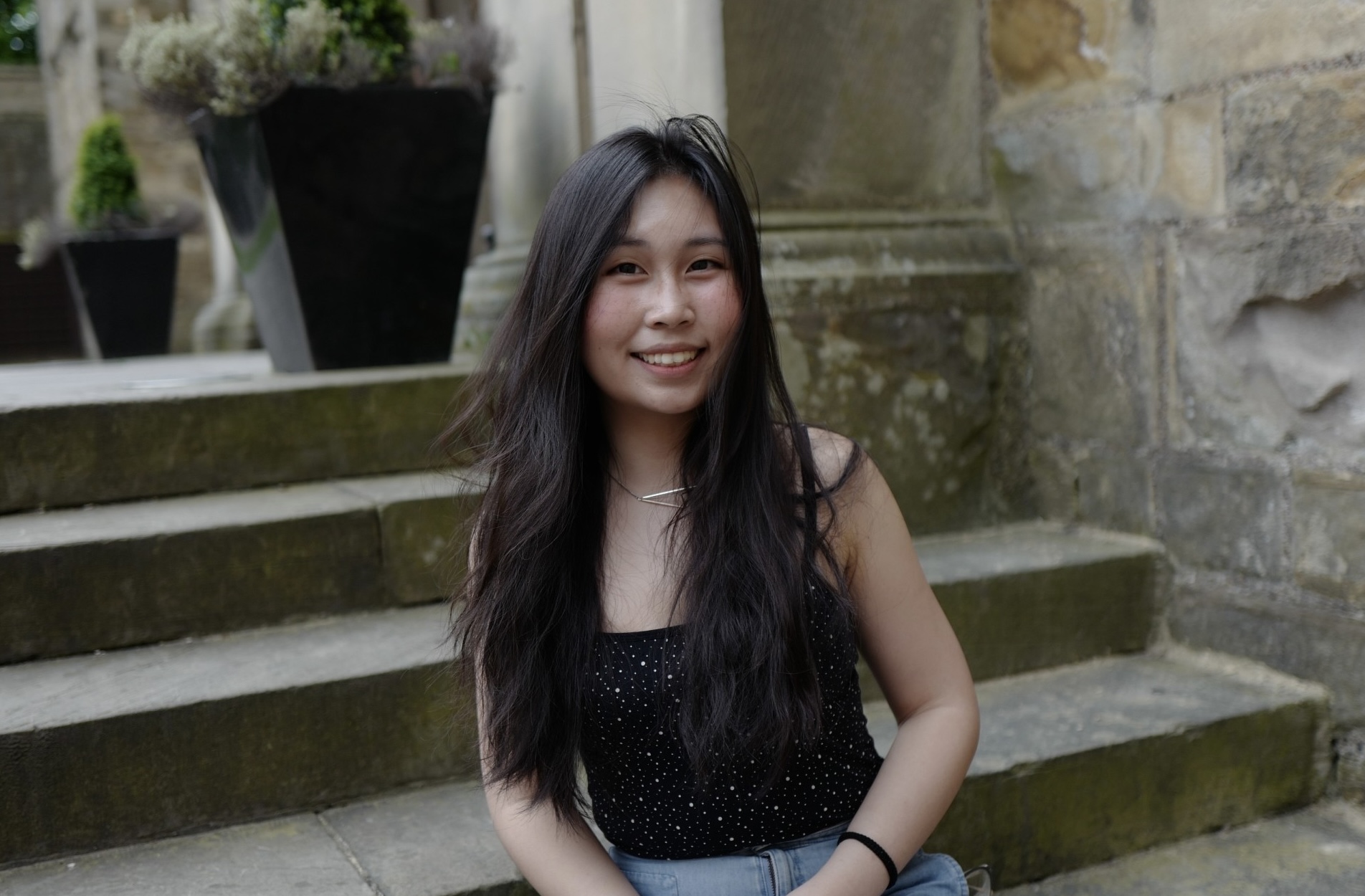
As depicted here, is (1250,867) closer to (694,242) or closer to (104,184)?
(694,242)

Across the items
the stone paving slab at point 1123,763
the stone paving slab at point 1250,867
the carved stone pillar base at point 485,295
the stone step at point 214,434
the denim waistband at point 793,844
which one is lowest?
the stone paving slab at point 1250,867

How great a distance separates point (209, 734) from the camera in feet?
6.09

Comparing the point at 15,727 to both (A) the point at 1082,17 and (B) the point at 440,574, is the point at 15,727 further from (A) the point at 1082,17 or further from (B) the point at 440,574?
(A) the point at 1082,17

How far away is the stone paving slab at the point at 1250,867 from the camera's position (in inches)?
76.2

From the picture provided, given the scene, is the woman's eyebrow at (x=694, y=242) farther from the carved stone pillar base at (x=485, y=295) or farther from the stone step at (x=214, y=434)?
the carved stone pillar base at (x=485, y=295)

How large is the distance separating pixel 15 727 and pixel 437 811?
62 cm

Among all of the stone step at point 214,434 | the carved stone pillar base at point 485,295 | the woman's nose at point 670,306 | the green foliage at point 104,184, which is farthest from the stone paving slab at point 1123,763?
the green foliage at point 104,184

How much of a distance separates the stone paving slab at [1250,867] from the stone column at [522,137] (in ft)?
6.16

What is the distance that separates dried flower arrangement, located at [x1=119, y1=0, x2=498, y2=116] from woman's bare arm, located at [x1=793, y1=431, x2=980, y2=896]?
1.99 metres

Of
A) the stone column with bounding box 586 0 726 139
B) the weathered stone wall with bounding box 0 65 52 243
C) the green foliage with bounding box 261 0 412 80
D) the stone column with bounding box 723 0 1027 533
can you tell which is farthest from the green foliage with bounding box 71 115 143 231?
the weathered stone wall with bounding box 0 65 52 243

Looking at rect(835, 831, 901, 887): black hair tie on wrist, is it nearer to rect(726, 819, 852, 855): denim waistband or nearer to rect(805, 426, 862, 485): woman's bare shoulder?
rect(726, 819, 852, 855): denim waistband

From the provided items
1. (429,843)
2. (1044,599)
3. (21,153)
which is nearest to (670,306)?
(429,843)

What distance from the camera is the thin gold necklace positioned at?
146 centimetres

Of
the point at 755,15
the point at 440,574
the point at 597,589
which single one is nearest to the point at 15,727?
the point at 440,574
